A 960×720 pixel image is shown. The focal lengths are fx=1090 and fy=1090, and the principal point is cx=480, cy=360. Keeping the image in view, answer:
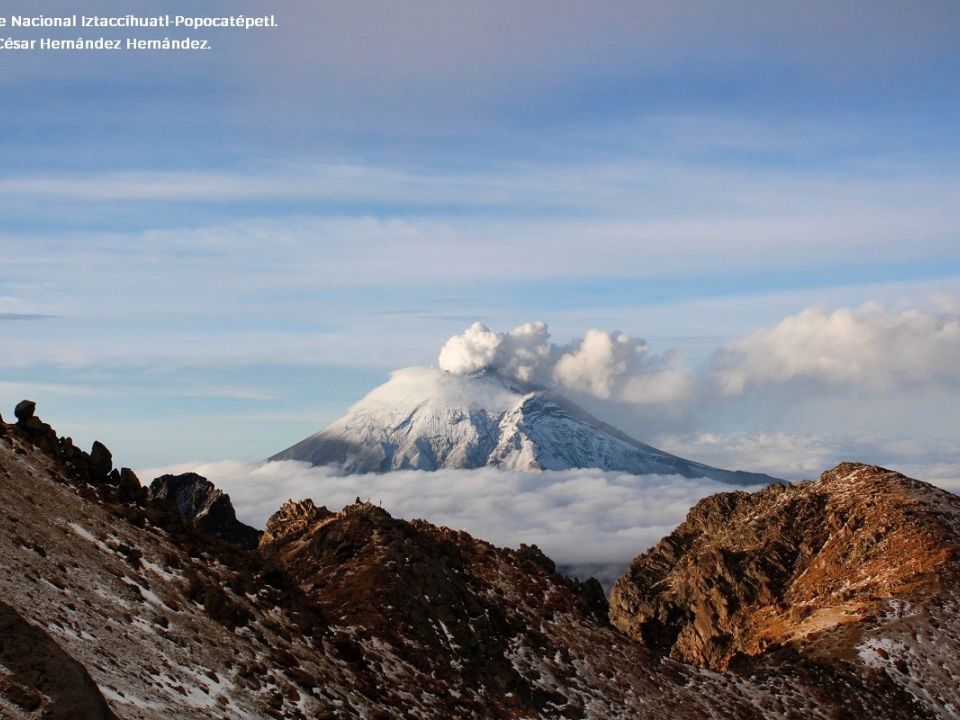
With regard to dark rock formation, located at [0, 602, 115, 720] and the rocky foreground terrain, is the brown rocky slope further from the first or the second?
dark rock formation, located at [0, 602, 115, 720]

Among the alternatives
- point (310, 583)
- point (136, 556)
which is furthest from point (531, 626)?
point (136, 556)

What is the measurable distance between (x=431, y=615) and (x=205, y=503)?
117316 millimetres

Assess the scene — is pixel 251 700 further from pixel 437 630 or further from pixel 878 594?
pixel 878 594

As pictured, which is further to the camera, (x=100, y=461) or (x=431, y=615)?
(x=431, y=615)

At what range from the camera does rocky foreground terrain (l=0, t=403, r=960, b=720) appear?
108 feet

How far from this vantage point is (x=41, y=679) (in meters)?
24.5

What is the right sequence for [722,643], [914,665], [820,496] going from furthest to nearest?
[820,496] < [722,643] < [914,665]

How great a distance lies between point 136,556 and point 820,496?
2733 inches

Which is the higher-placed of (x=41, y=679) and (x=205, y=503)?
(x=41, y=679)

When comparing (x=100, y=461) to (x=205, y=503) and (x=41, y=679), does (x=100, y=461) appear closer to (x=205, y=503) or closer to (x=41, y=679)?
(x=41, y=679)

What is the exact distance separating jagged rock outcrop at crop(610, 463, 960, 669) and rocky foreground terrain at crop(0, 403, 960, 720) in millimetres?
229

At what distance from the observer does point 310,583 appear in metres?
58.4

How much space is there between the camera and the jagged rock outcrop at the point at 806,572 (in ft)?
247

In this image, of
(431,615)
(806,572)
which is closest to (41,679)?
(431,615)
